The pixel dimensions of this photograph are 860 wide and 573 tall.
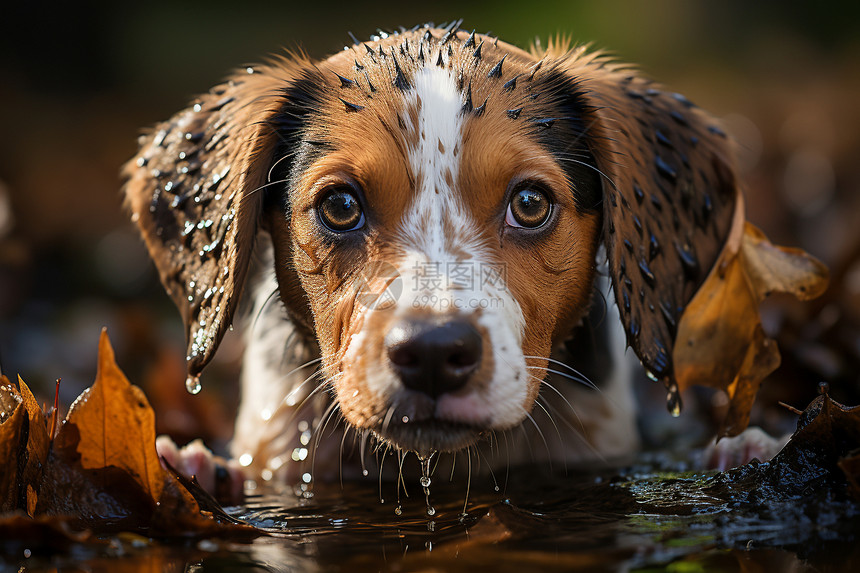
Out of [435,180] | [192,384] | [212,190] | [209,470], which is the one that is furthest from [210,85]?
[435,180]

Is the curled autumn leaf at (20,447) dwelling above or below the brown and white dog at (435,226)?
below

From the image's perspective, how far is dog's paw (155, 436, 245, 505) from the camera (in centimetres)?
348

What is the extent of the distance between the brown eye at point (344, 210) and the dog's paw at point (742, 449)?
158 cm

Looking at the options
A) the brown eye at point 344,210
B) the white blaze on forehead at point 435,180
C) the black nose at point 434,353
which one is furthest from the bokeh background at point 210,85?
the black nose at point 434,353

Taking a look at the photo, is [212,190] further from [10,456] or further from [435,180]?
[10,456]

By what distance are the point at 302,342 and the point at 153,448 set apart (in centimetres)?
125

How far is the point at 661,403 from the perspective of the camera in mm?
5383

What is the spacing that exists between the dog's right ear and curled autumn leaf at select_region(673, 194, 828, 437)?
1.72 metres

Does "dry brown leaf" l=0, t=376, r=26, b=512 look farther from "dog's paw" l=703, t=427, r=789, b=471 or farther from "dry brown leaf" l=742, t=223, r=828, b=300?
"dry brown leaf" l=742, t=223, r=828, b=300

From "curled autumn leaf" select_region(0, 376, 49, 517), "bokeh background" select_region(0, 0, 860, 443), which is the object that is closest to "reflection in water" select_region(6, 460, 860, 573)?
"curled autumn leaf" select_region(0, 376, 49, 517)

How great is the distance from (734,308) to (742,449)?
0.54 m

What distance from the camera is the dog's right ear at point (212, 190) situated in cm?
341

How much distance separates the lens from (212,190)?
11.5 feet

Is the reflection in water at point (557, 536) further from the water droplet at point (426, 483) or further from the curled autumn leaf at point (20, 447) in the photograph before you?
the curled autumn leaf at point (20, 447)
